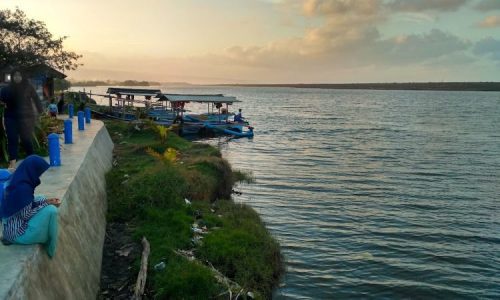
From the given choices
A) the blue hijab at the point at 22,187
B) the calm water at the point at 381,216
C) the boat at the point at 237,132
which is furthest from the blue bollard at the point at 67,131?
the boat at the point at 237,132

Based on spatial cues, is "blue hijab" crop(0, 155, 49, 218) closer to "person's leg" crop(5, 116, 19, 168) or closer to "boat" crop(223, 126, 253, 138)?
"person's leg" crop(5, 116, 19, 168)

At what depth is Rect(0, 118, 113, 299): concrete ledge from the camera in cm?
509

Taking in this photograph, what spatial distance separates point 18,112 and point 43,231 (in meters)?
6.39

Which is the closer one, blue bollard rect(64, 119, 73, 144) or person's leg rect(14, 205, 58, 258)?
person's leg rect(14, 205, 58, 258)

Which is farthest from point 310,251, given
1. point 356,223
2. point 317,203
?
point 317,203

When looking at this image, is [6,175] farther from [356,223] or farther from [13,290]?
[356,223]

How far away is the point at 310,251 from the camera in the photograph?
12969 mm

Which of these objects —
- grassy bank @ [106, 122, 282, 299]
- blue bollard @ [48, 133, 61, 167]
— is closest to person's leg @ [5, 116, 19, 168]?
blue bollard @ [48, 133, 61, 167]

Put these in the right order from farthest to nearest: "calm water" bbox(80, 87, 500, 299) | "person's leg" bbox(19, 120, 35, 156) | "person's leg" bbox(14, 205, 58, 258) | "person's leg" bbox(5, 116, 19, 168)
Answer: "calm water" bbox(80, 87, 500, 299) < "person's leg" bbox(19, 120, 35, 156) < "person's leg" bbox(5, 116, 19, 168) < "person's leg" bbox(14, 205, 58, 258)

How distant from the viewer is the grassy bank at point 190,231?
841 cm

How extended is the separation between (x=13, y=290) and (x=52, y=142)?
6714 millimetres

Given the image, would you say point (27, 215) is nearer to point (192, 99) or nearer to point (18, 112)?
point (18, 112)

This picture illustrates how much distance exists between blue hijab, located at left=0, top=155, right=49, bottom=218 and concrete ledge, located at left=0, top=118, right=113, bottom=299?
54 cm

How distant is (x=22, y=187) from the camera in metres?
5.84
